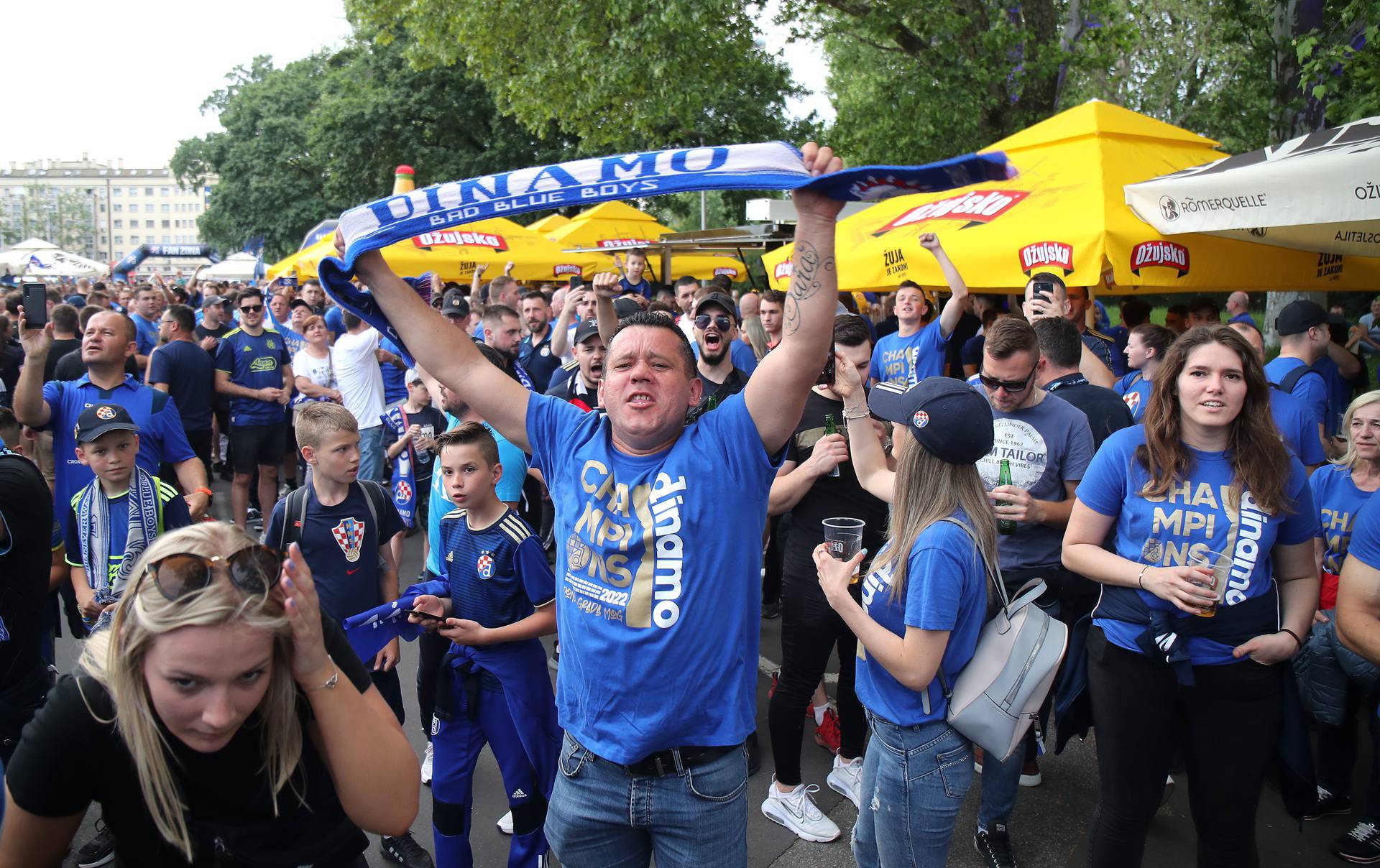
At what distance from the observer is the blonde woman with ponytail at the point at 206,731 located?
1.52 meters

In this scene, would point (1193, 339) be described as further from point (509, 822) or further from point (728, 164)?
point (509, 822)

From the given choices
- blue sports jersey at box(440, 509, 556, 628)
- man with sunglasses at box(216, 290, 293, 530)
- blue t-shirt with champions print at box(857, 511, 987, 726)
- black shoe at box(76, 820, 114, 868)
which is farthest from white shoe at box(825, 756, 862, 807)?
→ man with sunglasses at box(216, 290, 293, 530)

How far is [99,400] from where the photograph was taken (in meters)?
4.93

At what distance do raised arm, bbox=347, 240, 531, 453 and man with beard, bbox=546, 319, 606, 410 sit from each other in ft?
9.09

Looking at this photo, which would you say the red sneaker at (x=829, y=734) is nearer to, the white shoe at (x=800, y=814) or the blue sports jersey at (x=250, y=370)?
the white shoe at (x=800, y=814)

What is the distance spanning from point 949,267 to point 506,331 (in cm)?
326

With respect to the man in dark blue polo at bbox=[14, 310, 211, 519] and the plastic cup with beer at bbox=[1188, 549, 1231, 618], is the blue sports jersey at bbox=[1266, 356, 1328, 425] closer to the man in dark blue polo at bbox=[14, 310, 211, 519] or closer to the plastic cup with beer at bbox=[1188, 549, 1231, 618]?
the plastic cup with beer at bbox=[1188, 549, 1231, 618]

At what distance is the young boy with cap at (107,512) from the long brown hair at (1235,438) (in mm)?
4092

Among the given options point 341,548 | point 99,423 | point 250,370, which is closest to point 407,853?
point 341,548

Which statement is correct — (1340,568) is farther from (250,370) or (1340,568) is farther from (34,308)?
(250,370)

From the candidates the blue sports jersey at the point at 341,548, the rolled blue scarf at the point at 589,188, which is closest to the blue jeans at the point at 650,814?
the rolled blue scarf at the point at 589,188

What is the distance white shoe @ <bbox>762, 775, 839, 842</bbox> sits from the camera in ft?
12.2

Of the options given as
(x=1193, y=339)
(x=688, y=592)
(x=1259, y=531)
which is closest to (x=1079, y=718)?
(x=1259, y=531)

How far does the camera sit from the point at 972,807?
397 centimetres
